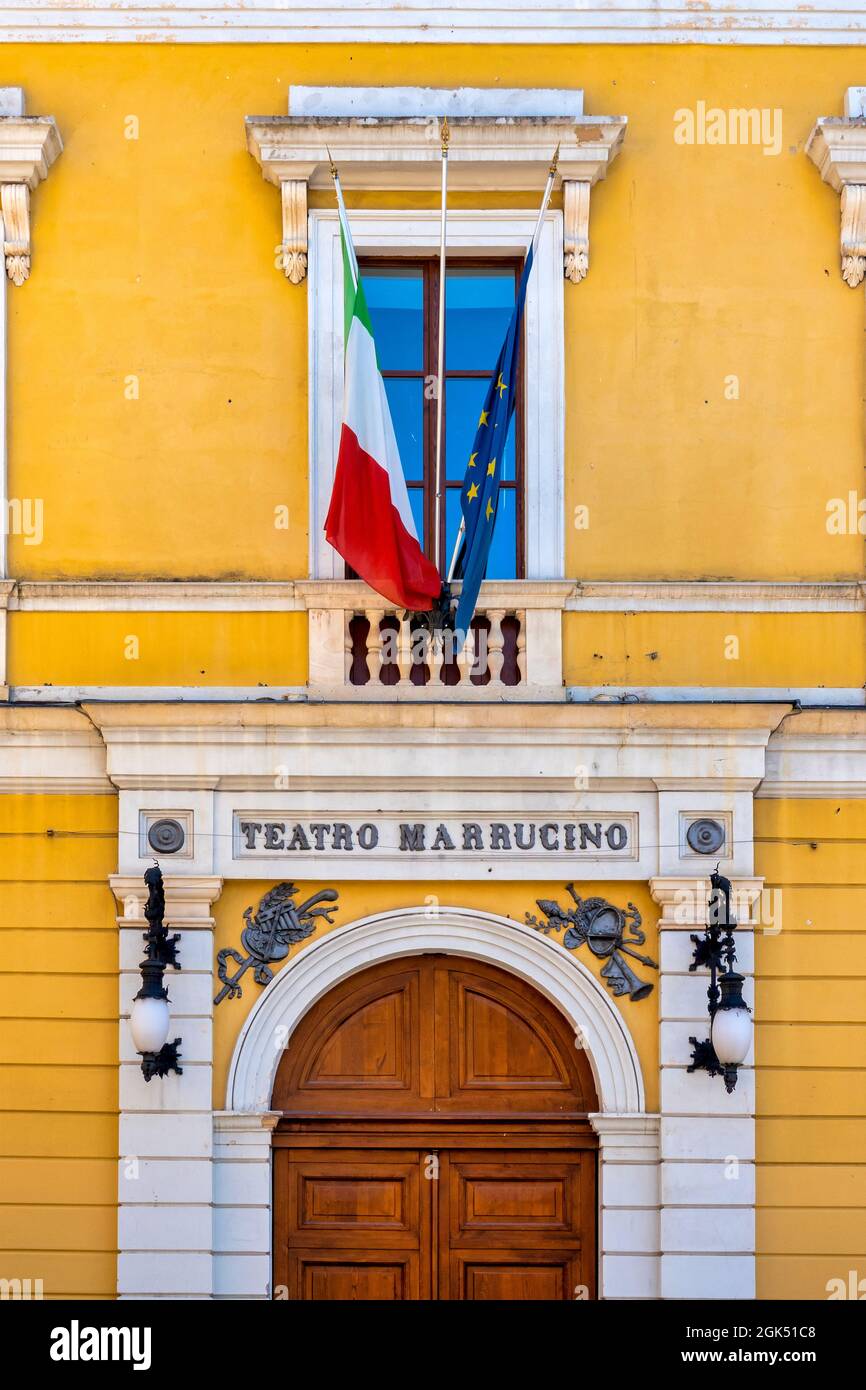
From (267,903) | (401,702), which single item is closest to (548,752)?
(401,702)

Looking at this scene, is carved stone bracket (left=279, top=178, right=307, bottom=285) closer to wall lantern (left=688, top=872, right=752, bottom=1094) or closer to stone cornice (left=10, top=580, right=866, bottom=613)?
stone cornice (left=10, top=580, right=866, bottom=613)

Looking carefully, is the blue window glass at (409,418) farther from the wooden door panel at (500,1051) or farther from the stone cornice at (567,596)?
the wooden door panel at (500,1051)

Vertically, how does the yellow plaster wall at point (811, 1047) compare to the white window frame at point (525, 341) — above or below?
below

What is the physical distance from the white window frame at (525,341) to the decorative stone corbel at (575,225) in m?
0.08

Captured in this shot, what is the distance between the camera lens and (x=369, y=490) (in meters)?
12.9

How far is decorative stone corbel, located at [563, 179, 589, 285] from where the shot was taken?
13.4 metres

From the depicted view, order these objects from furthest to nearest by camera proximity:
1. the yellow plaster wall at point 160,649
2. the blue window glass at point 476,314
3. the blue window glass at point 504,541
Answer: the blue window glass at point 476,314, the blue window glass at point 504,541, the yellow plaster wall at point 160,649

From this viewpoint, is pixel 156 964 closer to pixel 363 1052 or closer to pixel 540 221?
pixel 363 1052

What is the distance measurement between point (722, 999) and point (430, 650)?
265cm

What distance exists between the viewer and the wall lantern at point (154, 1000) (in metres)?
12.4

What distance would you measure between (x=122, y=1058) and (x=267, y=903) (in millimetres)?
1215

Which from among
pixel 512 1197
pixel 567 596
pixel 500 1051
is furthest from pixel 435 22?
pixel 512 1197

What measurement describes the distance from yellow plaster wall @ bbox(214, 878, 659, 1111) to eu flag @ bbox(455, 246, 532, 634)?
1.56m

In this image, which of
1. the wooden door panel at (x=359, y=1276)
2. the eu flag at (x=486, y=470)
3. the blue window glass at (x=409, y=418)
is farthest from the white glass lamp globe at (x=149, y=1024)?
the blue window glass at (x=409, y=418)
